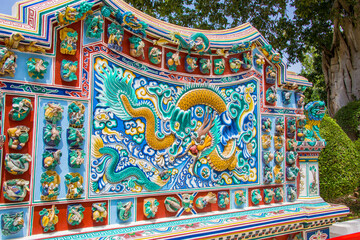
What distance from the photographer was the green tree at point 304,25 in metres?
10.3

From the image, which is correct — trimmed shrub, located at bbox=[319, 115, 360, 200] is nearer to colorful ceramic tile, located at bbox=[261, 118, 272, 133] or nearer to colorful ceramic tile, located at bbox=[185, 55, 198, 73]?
colorful ceramic tile, located at bbox=[261, 118, 272, 133]

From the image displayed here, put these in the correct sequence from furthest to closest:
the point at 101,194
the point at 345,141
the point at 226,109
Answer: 1. the point at 345,141
2. the point at 226,109
3. the point at 101,194

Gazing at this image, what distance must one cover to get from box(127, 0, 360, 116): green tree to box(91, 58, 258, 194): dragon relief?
621 cm

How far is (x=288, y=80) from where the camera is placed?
5223 millimetres

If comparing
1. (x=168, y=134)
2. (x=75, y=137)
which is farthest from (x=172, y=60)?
(x=75, y=137)

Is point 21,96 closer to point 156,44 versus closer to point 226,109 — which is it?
point 156,44

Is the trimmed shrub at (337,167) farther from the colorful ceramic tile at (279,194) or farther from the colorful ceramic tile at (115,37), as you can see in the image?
the colorful ceramic tile at (115,37)

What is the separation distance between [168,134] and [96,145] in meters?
0.88

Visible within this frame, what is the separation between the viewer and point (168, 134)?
13.0ft

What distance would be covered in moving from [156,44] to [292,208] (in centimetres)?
299

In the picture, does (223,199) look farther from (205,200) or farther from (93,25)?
(93,25)

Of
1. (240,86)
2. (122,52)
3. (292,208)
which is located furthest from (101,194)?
(292,208)

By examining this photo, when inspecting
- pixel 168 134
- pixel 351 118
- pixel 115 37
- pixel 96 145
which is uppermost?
pixel 115 37

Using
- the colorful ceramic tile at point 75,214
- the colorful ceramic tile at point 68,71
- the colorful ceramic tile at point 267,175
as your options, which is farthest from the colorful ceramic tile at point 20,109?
the colorful ceramic tile at point 267,175
